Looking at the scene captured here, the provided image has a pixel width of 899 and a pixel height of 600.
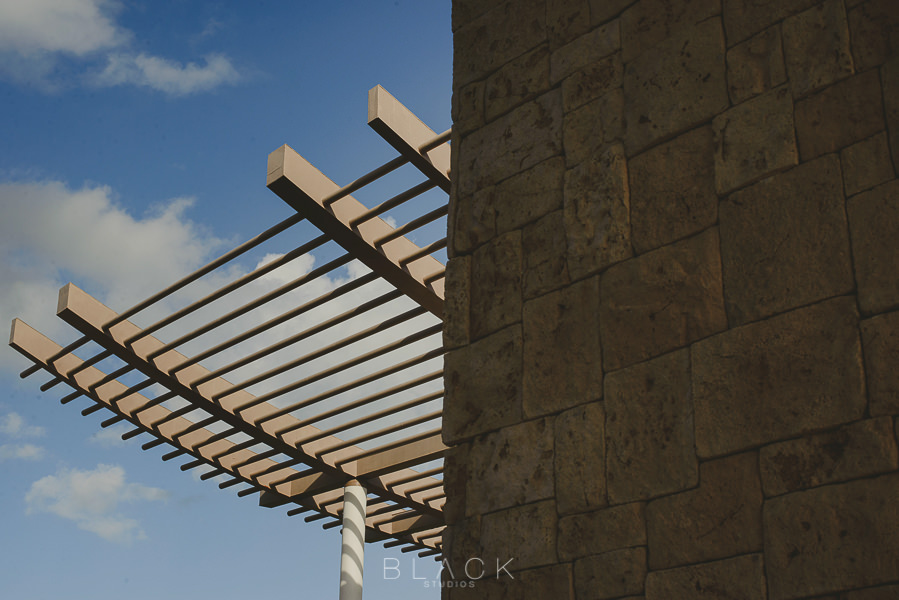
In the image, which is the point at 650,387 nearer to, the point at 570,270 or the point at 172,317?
the point at 570,270

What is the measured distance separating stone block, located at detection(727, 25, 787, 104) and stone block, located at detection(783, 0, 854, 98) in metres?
0.03

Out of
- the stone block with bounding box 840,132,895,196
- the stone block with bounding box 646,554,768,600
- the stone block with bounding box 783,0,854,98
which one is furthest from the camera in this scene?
the stone block with bounding box 783,0,854,98

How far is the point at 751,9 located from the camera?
10.5 feet

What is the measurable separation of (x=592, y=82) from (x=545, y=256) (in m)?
0.76

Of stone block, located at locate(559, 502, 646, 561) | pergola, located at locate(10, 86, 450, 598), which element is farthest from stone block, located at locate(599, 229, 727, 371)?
pergola, located at locate(10, 86, 450, 598)

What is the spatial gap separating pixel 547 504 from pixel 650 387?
21.4 inches

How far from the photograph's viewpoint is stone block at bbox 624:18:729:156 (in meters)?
3.22

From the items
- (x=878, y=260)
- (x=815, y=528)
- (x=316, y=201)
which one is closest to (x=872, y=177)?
(x=878, y=260)

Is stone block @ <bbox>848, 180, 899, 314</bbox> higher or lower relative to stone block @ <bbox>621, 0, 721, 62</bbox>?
lower

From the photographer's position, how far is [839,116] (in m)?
2.83

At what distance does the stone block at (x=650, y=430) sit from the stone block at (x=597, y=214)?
456mm

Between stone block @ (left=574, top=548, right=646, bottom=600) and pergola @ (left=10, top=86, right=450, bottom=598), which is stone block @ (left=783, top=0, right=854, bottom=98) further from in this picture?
pergola @ (left=10, top=86, right=450, bottom=598)

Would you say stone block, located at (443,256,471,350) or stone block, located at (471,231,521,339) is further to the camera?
stone block, located at (443,256,471,350)

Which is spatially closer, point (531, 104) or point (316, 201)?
point (531, 104)
